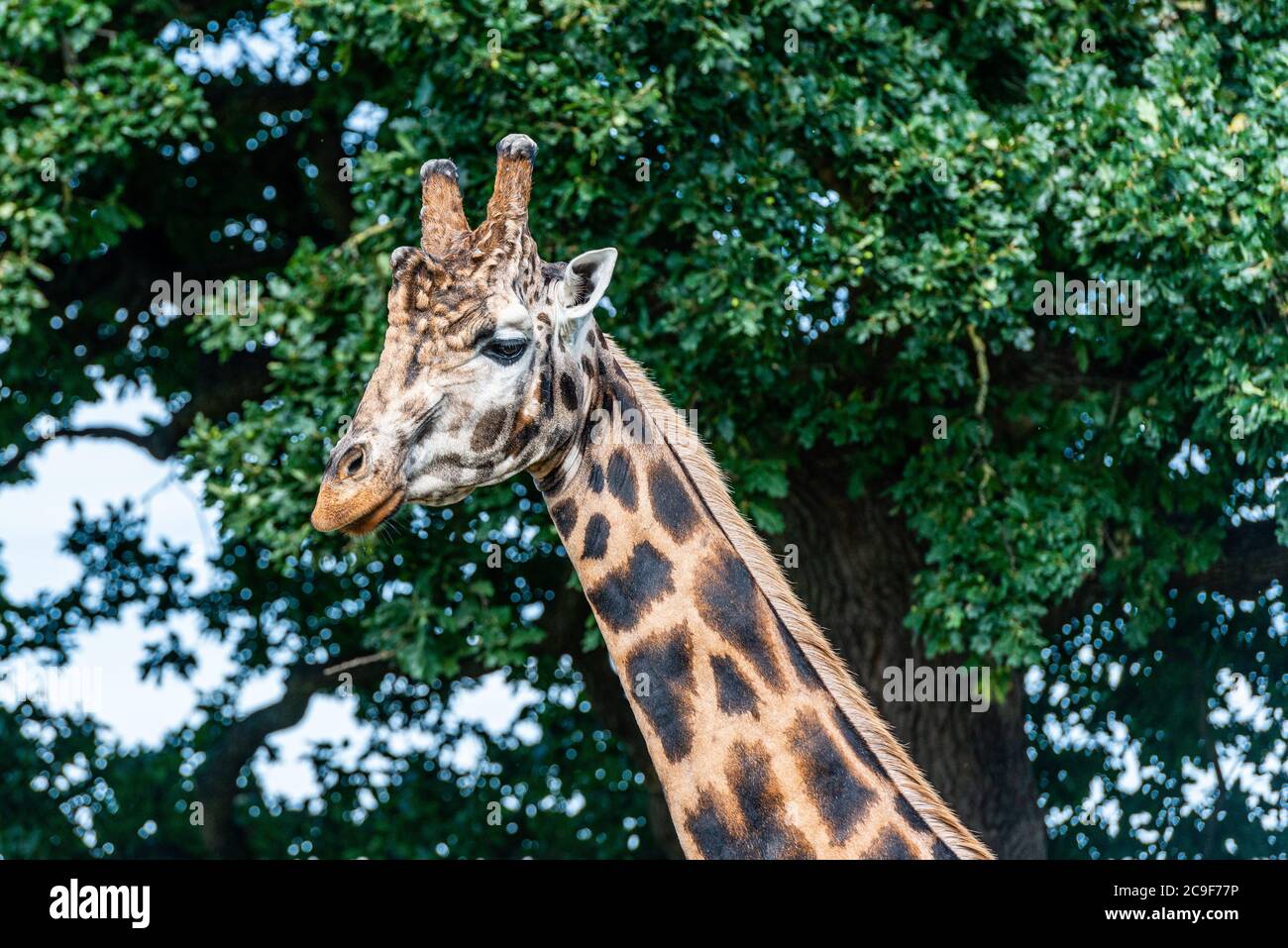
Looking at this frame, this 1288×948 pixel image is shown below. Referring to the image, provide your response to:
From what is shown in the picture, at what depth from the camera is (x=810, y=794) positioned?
17.8 ft

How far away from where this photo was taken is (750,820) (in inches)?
215

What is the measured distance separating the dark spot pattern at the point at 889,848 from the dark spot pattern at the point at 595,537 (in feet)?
4.39

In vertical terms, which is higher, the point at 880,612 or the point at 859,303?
the point at 859,303

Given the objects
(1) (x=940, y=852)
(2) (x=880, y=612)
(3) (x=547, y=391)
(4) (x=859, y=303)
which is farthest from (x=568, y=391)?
(2) (x=880, y=612)

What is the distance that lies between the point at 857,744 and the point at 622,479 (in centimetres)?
121

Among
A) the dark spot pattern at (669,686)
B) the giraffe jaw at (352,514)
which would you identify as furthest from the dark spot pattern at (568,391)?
the dark spot pattern at (669,686)

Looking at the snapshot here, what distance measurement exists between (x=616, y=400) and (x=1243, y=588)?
7923 millimetres

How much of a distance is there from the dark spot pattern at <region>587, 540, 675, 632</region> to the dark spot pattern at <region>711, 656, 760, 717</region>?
305 millimetres

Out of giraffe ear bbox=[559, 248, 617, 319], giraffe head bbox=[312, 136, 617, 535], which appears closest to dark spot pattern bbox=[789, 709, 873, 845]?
giraffe head bbox=[312, 136, 617, 535]

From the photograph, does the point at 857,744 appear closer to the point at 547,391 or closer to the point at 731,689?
the point at 731,689

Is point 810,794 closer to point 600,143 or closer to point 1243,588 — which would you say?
point 600,143

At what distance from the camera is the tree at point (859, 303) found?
9875 mm

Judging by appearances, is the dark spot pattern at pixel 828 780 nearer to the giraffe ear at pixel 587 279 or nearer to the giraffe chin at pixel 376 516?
the giraffe chin at pixel 376 516
